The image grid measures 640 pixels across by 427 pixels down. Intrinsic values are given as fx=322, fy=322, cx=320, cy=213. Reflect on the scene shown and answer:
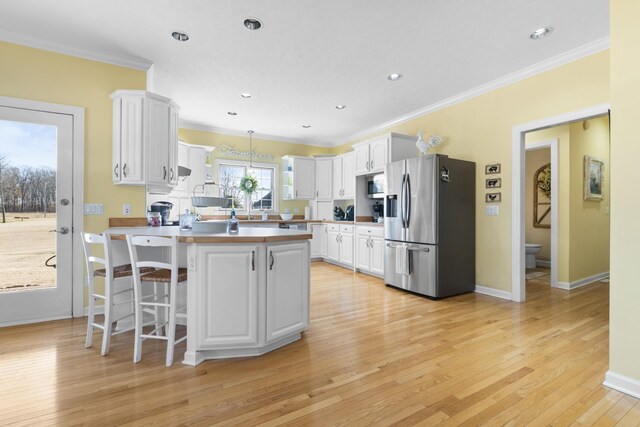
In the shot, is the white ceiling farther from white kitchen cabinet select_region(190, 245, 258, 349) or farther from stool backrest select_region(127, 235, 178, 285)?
white kitchen cabinet select_region(190, 245, 258, 349)

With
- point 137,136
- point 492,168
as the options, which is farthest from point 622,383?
point 137,136

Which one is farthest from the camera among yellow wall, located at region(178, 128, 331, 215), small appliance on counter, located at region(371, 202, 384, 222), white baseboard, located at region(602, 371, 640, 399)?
yellow wall, located at region(178, 128, 331, 215)

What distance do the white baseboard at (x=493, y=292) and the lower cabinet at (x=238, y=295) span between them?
3.05 meters

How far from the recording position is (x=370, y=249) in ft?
17.7

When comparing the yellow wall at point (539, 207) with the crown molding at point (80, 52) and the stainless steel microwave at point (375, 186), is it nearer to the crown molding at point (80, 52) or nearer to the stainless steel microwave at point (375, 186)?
the stainless steel microwave at point (375, 186)

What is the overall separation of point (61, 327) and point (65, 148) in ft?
5.78

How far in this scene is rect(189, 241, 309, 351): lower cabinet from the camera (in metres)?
2.28

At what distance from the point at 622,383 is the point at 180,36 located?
4337mm

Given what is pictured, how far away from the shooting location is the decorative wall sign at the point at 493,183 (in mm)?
4125

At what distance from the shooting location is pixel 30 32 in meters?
3.04

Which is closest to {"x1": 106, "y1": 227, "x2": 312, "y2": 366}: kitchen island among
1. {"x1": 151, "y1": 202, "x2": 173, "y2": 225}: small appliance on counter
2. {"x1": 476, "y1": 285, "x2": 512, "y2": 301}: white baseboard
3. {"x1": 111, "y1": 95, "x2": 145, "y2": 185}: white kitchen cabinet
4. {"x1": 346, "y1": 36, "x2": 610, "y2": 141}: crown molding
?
{"x1": 111, "y1": 95, "x2": 145, "y2": 185}: white kitchen cabinet

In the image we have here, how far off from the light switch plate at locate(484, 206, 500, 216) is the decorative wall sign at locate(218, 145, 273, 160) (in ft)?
14.8

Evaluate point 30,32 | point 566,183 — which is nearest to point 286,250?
point 30,32

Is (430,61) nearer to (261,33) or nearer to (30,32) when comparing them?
(261,33)
